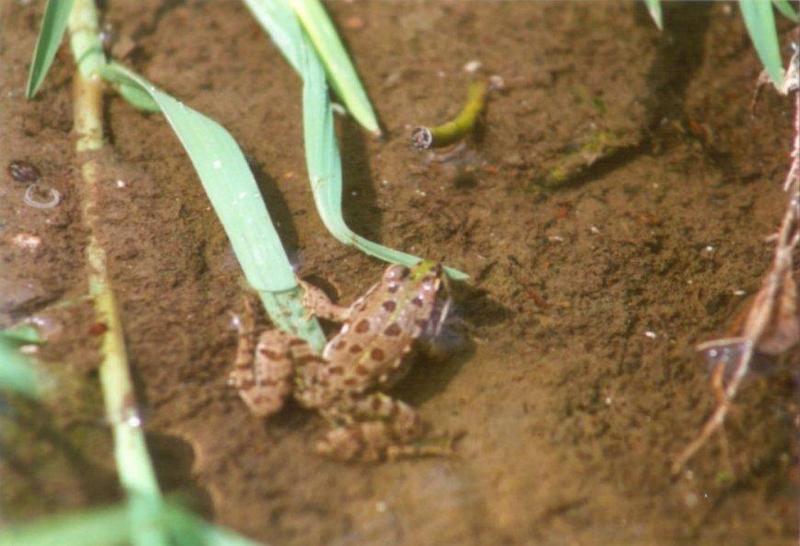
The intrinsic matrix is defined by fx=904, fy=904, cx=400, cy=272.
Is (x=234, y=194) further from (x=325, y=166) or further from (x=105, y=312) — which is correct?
(x=105, y=312)

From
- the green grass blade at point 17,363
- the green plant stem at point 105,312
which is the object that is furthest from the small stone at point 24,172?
the green grass blade at point 17,363

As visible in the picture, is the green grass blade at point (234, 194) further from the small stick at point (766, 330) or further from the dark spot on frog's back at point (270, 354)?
the small stick at point (766, 330)

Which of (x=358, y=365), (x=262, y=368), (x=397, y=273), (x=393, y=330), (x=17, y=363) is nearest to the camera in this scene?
(x=17, y=363)

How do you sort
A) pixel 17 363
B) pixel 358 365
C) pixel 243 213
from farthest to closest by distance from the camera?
pixel 243 213, pixel 358 365, pixel 17 363

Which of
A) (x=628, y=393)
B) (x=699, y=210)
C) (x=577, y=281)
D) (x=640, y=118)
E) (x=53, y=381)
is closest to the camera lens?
(x=53, y=381)

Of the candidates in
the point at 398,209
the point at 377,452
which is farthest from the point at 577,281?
the point at 377,452

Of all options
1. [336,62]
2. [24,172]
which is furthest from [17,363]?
[336,62]

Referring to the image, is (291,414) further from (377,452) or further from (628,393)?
(628,393)
